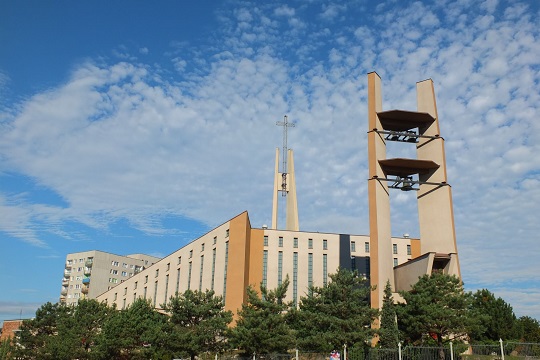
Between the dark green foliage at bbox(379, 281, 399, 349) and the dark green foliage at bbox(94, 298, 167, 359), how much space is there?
581 inches

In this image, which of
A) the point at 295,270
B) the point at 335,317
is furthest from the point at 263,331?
the point at 295,270

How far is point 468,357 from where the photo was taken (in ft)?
85.1

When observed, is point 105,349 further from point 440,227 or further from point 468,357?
point 440,227

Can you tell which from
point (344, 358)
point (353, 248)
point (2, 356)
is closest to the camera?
point (344, 358)

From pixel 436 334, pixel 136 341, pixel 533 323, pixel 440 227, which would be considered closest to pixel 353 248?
pixel 440 227

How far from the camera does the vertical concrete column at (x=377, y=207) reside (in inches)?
1534

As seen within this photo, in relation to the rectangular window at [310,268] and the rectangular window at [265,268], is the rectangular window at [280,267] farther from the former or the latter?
the rectangular window at [310,268]

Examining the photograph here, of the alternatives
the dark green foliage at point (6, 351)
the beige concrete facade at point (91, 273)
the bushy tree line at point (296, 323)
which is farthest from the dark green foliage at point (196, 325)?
the beige concrete facade at point (91, 273)

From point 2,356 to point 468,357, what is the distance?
40.1 meters

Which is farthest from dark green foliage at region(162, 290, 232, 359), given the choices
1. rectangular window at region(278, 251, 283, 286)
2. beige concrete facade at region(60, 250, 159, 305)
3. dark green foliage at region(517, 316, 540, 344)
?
beige concrete facade at region(60, 250, 159, 305)

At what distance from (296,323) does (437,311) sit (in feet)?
28.9

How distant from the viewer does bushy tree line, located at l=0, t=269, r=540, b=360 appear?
29.2 metres

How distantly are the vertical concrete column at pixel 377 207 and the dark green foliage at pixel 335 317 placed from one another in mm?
5694

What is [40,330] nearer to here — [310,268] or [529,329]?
[310,268]
